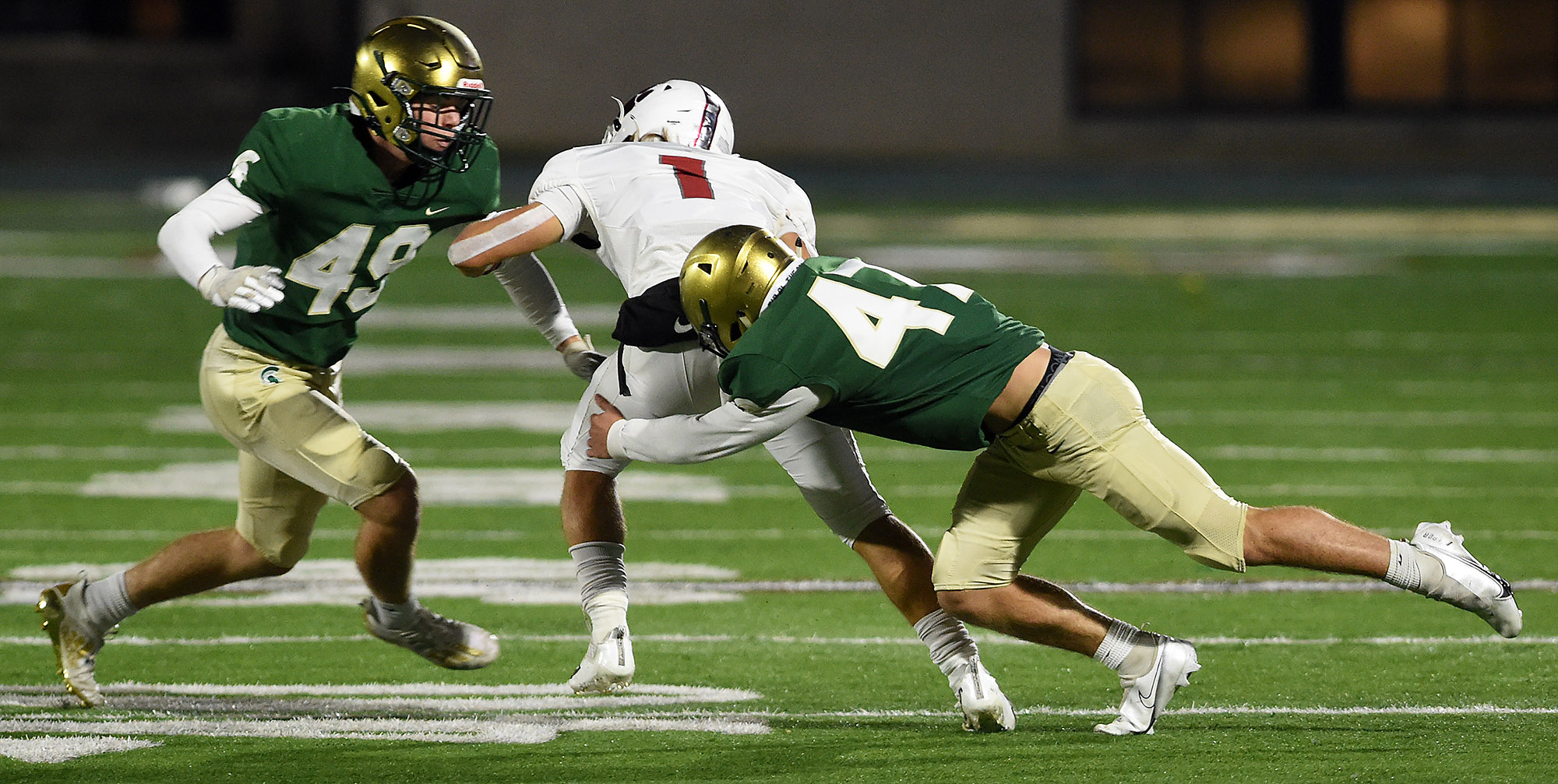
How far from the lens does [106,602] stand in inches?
169

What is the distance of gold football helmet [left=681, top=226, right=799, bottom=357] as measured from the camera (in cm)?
357

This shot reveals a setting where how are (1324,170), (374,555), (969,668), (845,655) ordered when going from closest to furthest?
(969,668) → (374,555) → (845,655) → (1324,170)

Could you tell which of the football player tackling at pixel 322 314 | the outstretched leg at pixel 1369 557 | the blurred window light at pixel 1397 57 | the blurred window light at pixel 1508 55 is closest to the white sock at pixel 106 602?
the football player tackling at pixel 322 314

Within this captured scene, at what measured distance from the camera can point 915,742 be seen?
3.84 meters

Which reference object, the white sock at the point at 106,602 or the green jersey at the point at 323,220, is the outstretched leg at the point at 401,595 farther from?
the white sock at the point at 106,602

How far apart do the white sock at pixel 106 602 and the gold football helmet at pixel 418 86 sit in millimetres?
1110

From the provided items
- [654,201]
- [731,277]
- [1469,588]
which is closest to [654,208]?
[654,201]

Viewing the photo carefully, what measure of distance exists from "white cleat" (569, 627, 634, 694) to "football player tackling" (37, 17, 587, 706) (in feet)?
1.70

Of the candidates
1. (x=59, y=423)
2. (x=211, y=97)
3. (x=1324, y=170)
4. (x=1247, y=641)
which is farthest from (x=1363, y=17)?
(x=1247, y=641)

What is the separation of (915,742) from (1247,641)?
1253 millimetres

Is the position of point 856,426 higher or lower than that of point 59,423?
higher

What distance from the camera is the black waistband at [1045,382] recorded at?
3617mm

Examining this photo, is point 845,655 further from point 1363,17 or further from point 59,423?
point 1363,17

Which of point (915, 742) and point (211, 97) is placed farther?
point (211, 97)
